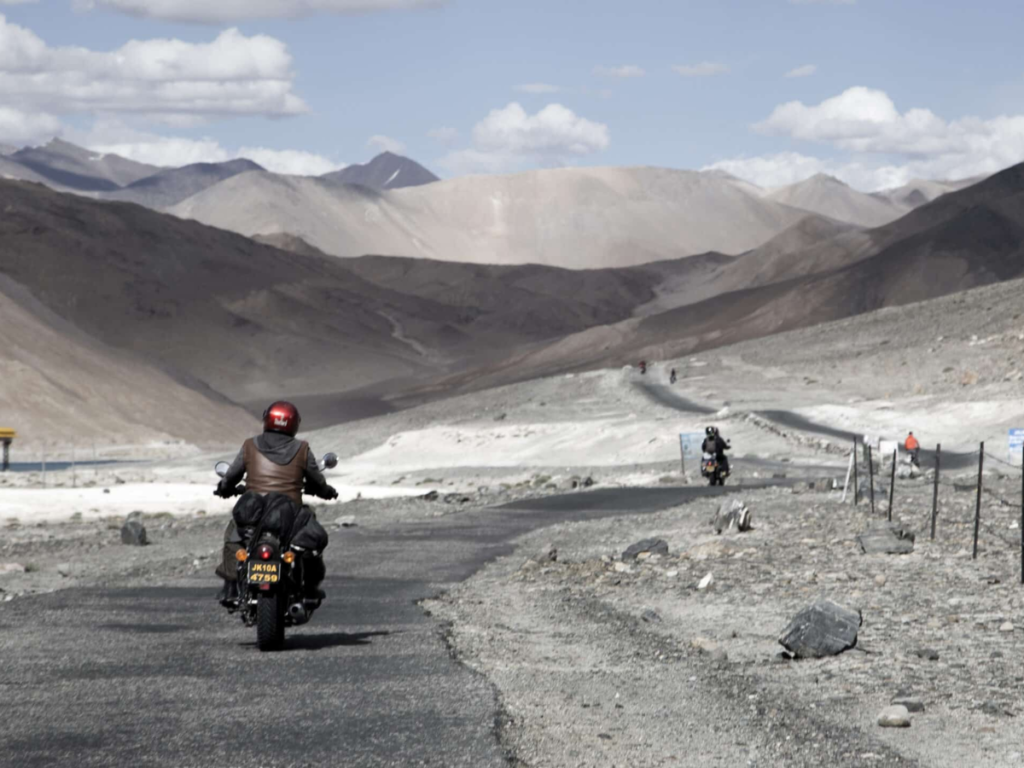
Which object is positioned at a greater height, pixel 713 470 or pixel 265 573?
pixel 713 470

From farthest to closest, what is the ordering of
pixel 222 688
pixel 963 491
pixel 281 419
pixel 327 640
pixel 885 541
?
pixel 963 491 → pixel 885 541 → pixel 327 640 → pixel 281 419 → pixel 222 688

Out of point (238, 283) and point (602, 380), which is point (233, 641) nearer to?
point (602, 380)

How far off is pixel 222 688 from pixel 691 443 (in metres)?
32.2

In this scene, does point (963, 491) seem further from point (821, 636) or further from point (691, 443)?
point (821, 636)

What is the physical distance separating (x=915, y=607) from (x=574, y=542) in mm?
8559

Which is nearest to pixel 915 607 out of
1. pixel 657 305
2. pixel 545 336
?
pixel 545 336

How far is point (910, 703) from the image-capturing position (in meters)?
8.57

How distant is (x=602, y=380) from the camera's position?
6838cm

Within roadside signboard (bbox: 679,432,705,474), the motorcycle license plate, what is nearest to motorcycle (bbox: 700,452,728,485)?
roadside signboard (bbox: 679,432,705,474)

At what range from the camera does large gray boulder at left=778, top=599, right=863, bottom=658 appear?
10.3 metres

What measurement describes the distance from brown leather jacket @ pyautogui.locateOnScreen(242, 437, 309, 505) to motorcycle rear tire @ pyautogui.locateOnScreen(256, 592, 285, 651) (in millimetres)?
671

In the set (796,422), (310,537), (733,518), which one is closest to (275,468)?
(310,537)

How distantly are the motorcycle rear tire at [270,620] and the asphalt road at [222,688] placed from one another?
11 centimetres

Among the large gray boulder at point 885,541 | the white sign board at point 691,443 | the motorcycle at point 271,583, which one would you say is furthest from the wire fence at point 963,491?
the motorcycle at point 271,583
